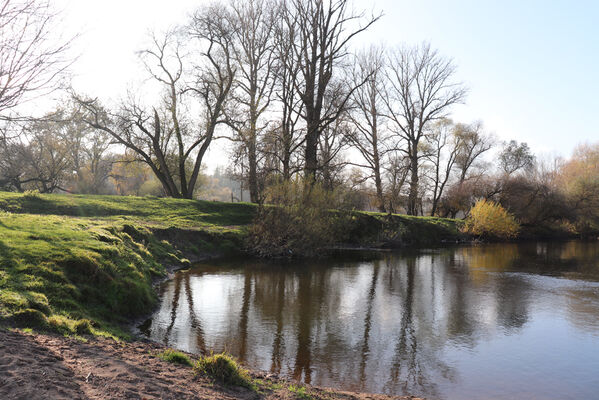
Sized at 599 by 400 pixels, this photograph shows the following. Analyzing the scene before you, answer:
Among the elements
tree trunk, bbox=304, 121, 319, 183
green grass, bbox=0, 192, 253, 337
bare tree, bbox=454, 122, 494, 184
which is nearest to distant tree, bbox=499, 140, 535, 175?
bare tree, bbox=454, 122, 494, 184

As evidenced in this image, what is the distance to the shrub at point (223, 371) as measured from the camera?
5172 millimetres

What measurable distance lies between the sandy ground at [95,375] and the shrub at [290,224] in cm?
1318

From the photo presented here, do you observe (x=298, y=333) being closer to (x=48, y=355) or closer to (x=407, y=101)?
(x=48, y=355)

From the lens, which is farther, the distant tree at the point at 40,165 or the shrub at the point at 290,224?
the distant tree at the point at 40,165

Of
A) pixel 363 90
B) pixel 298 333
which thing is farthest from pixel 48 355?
pixel 363 90

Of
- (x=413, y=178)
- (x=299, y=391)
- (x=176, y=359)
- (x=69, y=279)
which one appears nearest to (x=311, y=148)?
(x=413, y=178)

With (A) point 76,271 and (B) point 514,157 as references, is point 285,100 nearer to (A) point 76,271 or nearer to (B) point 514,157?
(A) point 76,271

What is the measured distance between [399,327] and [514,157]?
52.7 metres

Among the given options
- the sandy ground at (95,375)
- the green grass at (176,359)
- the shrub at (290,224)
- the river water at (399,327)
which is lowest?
the river water at (399,327)

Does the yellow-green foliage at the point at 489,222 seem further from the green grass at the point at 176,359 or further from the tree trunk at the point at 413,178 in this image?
the green grass at the point at 176,359

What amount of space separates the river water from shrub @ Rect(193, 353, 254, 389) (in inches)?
53.6

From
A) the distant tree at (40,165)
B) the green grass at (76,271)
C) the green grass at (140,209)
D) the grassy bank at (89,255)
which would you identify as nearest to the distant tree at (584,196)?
the green grass at (140,209)

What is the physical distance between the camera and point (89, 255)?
916cm

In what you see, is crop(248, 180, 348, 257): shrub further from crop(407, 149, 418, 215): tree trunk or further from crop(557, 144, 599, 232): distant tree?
crop(557, 144, 599, 232): distant tree
